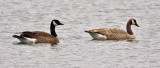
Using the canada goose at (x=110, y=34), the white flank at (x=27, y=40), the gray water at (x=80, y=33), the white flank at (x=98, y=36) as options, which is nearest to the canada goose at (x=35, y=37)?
the white flank at (x=27, y=40)

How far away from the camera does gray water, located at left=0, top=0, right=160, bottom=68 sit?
17.5 metres

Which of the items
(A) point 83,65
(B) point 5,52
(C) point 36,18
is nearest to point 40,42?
(B) point 5,52

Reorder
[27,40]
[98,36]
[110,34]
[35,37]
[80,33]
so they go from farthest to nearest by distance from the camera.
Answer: [80,33] → [110,34] → [98,36] → [35,37] → [27,40]

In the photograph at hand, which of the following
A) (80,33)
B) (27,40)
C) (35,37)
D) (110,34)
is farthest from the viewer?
(80,33)

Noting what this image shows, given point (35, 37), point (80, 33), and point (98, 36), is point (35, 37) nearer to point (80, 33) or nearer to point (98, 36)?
point (98, 36)

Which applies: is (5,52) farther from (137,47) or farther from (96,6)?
(96,6)

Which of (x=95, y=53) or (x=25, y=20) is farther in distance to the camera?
(x=25, y=20)

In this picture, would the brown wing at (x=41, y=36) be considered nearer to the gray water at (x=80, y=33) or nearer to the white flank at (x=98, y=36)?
the gray water at (x=80, y=33)

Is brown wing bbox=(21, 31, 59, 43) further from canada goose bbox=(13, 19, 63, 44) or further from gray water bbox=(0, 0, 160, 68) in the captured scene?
gray water bbox=(0, 0, 160, 68)

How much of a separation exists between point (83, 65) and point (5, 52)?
3.30 m

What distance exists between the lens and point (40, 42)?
858 inches

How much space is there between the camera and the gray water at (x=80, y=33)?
17.5 meters

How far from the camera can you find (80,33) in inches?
952

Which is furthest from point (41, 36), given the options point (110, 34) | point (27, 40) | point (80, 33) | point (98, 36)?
point (110, 34)
